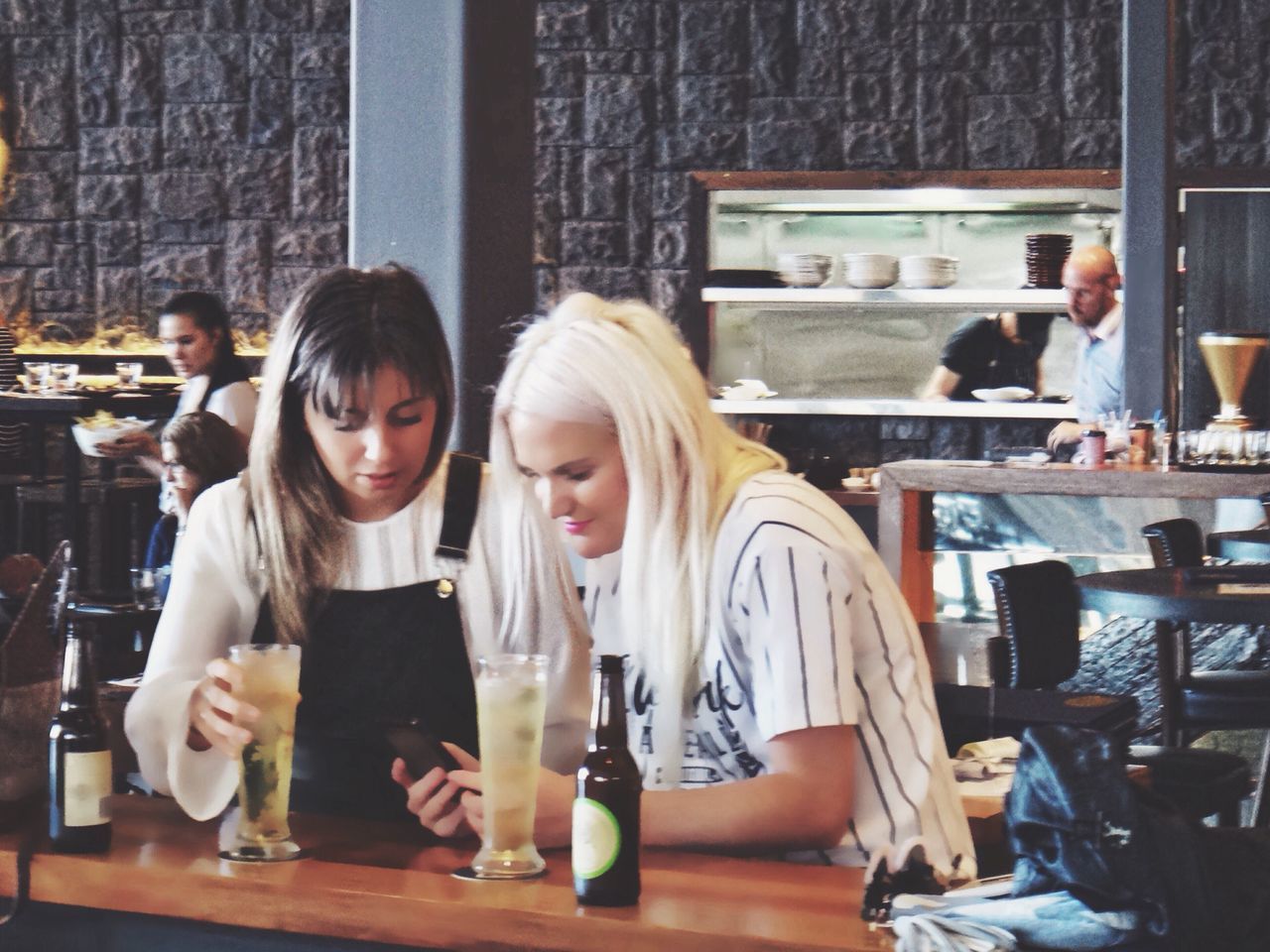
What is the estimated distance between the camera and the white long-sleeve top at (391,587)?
206cm

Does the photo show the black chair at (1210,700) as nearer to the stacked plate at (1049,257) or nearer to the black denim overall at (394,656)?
the black denim overall at (394,656)

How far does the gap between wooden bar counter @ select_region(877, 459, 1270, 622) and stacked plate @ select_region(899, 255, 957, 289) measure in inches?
68.2

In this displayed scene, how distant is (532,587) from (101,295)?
23.5 feet

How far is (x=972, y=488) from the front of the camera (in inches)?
229

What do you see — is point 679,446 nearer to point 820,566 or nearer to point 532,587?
point 820,566

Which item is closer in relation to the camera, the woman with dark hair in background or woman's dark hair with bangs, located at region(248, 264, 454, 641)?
woman's dark hair with bangs, located at region(248, 264, 454, 641)

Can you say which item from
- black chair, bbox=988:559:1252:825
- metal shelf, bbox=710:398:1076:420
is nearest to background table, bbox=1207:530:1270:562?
black chair, bbox=988:559:1252:825

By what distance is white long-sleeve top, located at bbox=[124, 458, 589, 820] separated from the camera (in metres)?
2.06

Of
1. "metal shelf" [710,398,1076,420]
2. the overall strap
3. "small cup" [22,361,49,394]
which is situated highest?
"small cup" [22,361,49,394]

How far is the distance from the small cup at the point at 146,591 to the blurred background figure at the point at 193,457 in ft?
0.06

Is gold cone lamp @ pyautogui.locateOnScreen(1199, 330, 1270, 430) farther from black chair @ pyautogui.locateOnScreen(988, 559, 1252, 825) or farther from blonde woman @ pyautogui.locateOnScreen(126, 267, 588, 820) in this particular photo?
blonde woman @ pyautogui.locateOnScreen(126, 267, 588, 820)

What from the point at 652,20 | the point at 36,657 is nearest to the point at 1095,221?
the point at 652,20

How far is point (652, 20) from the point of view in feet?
26.5

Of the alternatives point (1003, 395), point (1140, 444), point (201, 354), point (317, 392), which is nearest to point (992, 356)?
point (1003, 395)
